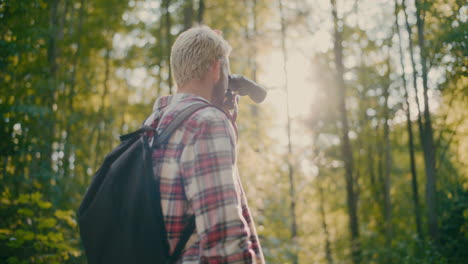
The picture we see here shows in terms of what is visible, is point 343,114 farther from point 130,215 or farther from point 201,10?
point 130,215

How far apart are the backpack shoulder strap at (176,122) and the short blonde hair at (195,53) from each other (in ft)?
0.66

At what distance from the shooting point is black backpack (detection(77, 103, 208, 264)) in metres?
1.31

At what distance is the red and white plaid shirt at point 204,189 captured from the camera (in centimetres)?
123

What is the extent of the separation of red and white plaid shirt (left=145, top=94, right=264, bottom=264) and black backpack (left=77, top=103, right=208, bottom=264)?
0.04 metres

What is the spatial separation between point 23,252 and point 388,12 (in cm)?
883

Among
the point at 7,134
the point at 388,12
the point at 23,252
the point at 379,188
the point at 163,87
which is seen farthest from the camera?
the point at 379,188

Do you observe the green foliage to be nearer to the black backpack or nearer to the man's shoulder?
the black backpack

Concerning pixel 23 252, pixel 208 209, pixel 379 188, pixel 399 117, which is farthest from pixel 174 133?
pixel 379 188

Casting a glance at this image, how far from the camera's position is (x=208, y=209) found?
1.25 m

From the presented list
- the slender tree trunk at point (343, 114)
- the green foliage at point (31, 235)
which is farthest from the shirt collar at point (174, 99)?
the slender tree trunk at point (343, 114)

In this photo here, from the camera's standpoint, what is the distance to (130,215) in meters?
1.32

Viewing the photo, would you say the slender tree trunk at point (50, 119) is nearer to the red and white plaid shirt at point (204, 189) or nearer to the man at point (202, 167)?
the man at point (202, 167)

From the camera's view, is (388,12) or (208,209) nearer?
(208,209)

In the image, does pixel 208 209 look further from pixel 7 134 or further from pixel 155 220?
pixel 7 134
